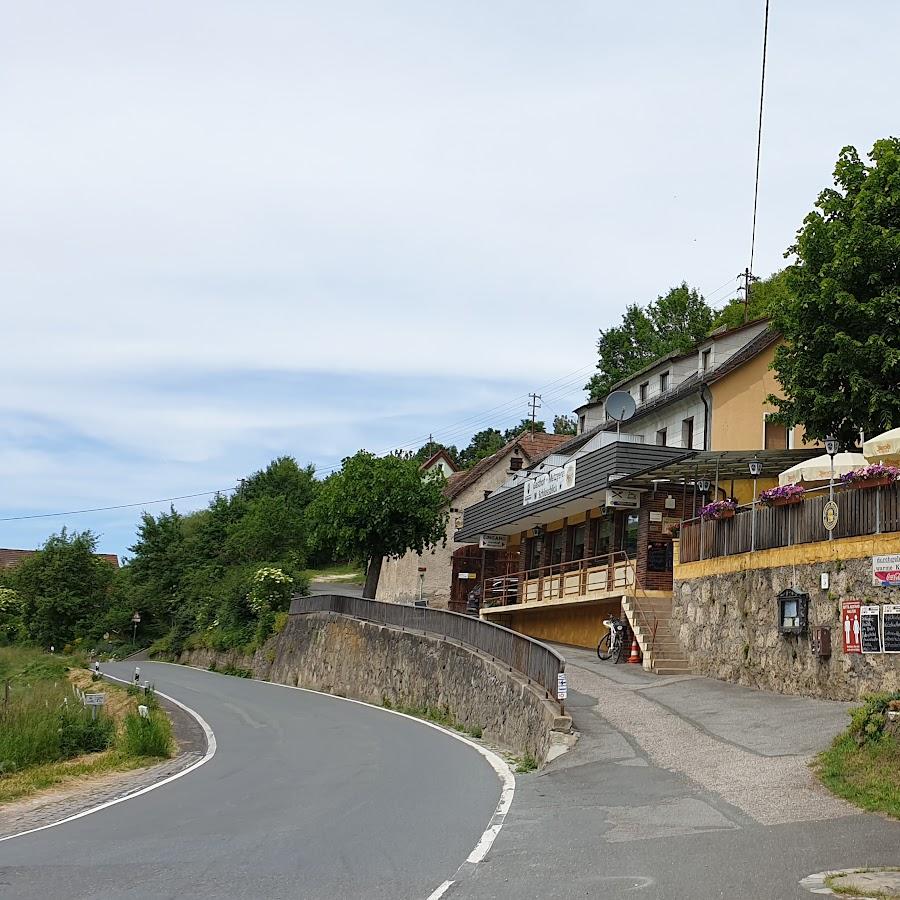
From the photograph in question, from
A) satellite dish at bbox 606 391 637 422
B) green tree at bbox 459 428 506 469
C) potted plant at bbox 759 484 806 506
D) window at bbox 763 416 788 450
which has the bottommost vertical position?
potted plant at bbox 759 484 806 506

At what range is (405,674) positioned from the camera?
3353 centimetres

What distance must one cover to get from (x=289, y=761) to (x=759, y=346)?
24.3 meters

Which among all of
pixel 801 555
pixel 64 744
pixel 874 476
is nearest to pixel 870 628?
pixel 874 476

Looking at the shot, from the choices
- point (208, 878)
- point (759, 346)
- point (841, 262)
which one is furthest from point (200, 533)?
point (208, 878)

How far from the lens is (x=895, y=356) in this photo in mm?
25859

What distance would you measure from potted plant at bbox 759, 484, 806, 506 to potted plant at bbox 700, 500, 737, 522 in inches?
84.6

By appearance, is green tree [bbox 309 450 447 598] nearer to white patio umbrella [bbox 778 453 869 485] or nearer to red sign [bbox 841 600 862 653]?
white patio umbrella [bbox 778 453 869 485]

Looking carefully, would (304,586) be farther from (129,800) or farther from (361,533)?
(129,800)

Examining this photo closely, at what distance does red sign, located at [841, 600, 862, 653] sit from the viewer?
19.0 meters

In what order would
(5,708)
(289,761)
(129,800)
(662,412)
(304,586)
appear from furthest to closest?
(304,586), (662,412), (5,708), (289,761), (129,800)

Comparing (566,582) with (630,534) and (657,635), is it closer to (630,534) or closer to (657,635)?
(630,534)

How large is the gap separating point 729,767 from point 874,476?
7244 mm

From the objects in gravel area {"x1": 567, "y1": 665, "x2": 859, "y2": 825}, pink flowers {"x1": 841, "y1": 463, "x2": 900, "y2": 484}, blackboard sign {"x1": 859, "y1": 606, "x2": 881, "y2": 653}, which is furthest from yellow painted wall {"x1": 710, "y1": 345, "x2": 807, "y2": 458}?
blackboard sign {"x1": 859, "y1": 606, "x2": 881, "y2": 653}

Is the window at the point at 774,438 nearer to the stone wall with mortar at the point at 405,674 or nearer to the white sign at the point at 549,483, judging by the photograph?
the white sign at the point at 549,483
